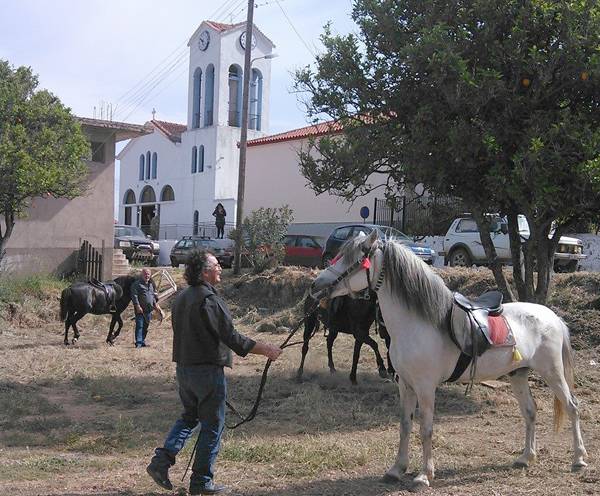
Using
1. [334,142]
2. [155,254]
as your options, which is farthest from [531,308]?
[155,254]

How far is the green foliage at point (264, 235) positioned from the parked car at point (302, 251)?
8.25 feet

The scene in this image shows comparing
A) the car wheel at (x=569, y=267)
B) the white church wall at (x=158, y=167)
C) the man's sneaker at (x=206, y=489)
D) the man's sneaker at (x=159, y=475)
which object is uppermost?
the white church wall at (x=158, y=167)

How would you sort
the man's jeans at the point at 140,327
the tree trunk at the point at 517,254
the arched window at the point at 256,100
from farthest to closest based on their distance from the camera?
the arched window at the point at 256,100 → the man's jeans at the point at 140,327 → the tree trunk at the point at 517,254

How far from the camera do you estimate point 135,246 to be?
30.8m

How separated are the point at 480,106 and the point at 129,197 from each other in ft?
149

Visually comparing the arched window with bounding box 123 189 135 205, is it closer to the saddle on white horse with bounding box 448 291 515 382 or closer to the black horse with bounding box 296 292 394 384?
the black horse with bounding box 296 292 394 384

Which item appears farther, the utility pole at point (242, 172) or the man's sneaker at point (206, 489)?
the utility pole at point (242, 172)

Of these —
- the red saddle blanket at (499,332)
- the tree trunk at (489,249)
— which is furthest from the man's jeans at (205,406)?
the tree trunk at (489,249)

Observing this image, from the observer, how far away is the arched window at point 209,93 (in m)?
43.1

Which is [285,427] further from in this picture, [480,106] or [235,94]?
[235,94]

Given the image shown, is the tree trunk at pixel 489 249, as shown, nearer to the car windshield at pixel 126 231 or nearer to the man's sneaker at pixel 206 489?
the man's sneaker at pixel 206 489

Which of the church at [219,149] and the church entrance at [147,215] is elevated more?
the church at [219,149]

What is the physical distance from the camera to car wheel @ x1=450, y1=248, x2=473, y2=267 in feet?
70.2

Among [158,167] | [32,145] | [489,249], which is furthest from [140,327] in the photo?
[158,167]
